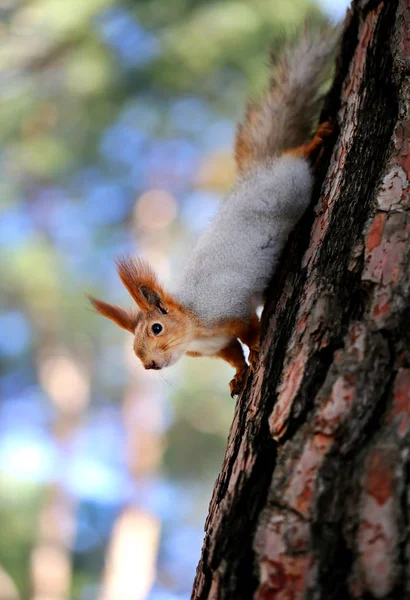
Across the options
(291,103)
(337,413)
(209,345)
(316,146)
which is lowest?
(337,413)

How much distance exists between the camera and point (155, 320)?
181 cm

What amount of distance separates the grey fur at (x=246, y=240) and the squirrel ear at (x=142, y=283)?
0.08 meters

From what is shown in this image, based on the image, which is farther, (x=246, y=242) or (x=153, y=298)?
(x=153, y=298)

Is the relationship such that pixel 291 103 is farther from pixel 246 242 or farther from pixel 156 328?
pixel 156 328

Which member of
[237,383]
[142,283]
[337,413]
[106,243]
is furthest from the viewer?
[106,243]

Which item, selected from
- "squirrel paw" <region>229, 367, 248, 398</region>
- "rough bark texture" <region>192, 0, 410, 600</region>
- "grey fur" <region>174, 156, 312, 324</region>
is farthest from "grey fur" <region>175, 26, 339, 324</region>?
"rough bark texture" <region>192, 0, 410, 600</region>

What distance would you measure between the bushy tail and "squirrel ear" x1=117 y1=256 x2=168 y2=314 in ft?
1.41

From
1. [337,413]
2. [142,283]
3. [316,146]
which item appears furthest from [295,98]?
[337,413]

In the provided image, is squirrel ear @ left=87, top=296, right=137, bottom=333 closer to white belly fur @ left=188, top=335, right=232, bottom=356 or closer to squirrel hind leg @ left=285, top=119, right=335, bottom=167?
white belly fur @ left=188, top=335, right=232, bottom=356

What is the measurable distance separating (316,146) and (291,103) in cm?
31

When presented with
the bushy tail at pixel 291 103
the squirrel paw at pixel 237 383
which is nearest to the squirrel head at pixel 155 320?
the squirrel paw at pixel 237 383

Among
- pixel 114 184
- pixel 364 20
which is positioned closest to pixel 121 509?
pixel 114 184

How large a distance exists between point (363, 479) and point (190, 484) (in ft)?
14.5

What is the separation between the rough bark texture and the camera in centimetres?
82
